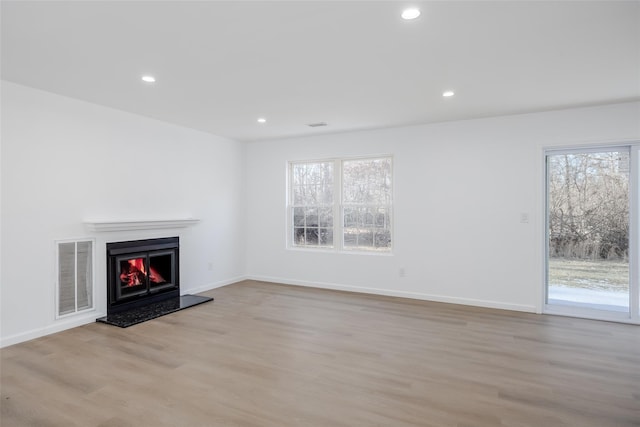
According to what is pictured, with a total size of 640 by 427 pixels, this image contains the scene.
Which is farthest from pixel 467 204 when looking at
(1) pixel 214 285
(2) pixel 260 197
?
(1) pixel 214 285

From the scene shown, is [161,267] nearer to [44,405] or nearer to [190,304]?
[190,304]

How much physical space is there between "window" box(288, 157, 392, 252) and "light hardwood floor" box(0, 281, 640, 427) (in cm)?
165

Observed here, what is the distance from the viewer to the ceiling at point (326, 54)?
2238 mm

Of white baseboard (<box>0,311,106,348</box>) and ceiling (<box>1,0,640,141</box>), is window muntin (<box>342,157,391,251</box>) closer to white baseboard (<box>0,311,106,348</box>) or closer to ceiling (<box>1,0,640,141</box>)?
ceiling (<box>1,0,640,141</box>)

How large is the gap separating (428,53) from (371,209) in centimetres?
308

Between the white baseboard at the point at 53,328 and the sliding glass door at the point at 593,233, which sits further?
the sliding glass door at the point at 593,233

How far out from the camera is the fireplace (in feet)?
14.0

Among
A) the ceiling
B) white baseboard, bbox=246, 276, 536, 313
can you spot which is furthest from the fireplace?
the ceiling

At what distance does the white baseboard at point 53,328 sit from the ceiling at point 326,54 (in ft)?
8.05

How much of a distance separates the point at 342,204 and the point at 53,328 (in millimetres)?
4064

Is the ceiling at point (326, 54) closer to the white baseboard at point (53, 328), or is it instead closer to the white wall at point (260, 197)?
the white wall at point (260, 197)

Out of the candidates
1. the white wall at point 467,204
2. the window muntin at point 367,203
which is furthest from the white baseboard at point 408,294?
the window muntin at point 367,203

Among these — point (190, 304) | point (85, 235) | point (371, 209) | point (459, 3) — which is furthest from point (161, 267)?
point (459, 3)

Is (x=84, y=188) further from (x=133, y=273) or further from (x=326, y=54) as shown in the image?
(x=326, y=54)
